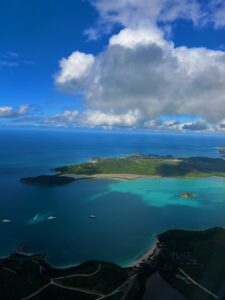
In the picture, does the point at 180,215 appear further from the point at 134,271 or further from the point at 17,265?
the point at 17,265

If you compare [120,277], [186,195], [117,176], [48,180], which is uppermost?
[48,180]

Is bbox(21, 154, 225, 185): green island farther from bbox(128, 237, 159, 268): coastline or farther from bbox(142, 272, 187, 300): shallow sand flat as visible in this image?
bbox(142, 272, 187, 300): shallow sand flat

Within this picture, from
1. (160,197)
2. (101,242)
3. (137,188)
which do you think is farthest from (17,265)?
(137,188)

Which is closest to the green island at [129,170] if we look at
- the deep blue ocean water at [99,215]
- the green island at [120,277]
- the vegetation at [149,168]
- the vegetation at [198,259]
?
the vegetation at [149,168]

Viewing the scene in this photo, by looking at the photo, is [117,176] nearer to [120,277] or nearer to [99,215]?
[99,215]

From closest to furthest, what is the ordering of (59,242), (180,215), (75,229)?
(59,242) < (75,229) < (180,215)

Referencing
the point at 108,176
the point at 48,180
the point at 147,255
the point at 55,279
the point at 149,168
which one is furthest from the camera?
the point at 149,168

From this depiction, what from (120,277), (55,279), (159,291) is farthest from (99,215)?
(159,291)

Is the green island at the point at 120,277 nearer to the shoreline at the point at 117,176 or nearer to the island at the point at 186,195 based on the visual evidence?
the island at the point at 186,195
